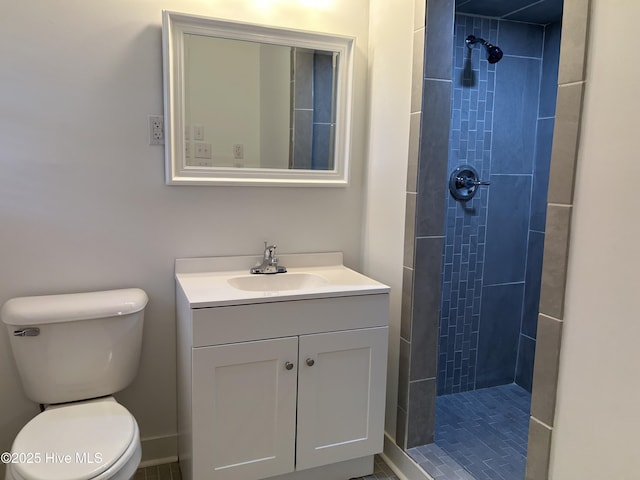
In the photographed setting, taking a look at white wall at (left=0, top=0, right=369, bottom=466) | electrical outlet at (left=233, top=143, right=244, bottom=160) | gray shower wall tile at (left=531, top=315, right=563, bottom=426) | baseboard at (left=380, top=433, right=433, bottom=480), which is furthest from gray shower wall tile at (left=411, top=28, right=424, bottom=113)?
baseboard at (left=380, top=433, right=433, bottom=480)

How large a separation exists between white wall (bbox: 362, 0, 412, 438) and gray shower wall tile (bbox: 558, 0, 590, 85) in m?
0.75

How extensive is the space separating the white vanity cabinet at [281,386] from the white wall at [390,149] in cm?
21

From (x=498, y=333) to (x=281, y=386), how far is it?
4.83ft

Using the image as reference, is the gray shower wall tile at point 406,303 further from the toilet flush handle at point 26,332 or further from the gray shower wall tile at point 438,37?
the toilet flush handle at point 26,332

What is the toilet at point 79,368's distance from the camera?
1477mm

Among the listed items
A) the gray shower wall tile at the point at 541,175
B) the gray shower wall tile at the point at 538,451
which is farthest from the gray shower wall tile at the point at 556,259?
the gray shower wall tile at the point at 541,175

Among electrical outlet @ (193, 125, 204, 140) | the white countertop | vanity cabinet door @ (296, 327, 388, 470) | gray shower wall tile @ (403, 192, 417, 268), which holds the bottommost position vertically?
vanity cabinet door @ (296, 327, 388, 470)

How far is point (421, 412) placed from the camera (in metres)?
2.04

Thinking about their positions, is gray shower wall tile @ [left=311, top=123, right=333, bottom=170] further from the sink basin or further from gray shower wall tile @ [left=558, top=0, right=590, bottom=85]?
gray shower wall tile @ [left=558, top=0, right=590, bottom=85]

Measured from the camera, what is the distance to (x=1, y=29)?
1721 millimetres

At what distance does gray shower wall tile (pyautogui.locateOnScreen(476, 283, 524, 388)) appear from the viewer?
2.67 m

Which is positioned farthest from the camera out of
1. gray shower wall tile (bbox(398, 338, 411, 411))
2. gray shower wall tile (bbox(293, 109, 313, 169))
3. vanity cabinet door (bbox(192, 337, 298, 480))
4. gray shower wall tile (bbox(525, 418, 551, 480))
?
gray shower wall tile (bbox(293, 109, 313, 169))

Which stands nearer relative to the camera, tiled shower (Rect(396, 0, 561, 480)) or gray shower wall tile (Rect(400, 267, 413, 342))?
gray shower wall tile (Rect(400, 267, 413, 342))

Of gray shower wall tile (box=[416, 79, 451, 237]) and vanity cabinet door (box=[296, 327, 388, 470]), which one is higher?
gray shower wall tile (box=[416, 79, 451, 237])
